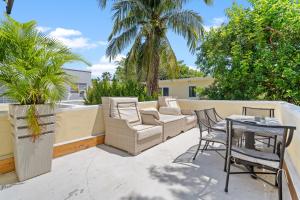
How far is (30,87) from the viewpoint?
9.07 feet

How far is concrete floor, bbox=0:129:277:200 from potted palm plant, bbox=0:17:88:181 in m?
0.36

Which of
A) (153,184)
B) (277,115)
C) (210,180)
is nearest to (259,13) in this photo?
(277,115)

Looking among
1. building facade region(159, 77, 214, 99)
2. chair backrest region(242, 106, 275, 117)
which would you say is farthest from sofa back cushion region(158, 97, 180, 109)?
building facade region(159, 77, 214, 99)

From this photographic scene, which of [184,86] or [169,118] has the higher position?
[184,86]

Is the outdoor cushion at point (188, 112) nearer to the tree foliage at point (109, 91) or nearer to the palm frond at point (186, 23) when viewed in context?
the tree foliage at point (109, 91)

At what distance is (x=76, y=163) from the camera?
335 centimetres

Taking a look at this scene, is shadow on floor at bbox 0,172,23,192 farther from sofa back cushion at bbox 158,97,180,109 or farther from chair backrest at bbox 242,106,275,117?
chair backrest at bbox 242,106,275,117

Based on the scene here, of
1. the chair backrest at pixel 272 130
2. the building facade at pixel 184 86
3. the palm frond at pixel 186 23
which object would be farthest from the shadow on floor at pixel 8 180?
the building facade at pixel 184 86

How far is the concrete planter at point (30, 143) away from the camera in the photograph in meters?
2.66

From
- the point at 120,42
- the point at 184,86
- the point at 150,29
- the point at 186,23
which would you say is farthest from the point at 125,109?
the point at 184,86

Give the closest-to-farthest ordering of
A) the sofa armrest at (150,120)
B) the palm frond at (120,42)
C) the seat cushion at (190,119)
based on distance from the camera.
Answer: the sofa armrest at (150,120)
the seat cushion at (190,119)
the palm frond at (120,42)

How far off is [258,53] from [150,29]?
441cm

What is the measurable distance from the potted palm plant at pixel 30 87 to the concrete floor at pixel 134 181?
0.36 meters

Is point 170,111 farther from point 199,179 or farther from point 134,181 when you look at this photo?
point 134,181
